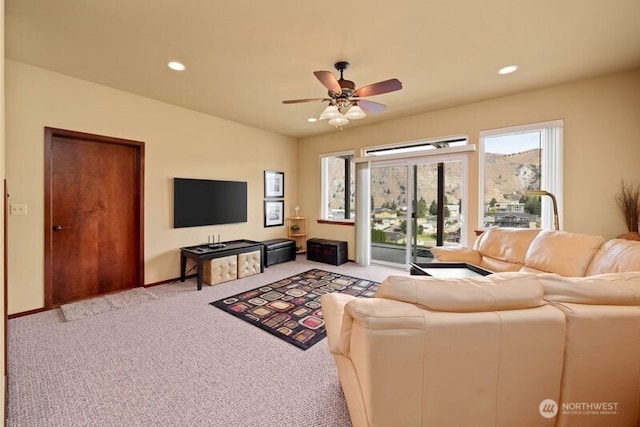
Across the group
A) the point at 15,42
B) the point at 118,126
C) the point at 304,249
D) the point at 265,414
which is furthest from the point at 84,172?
the point at 304,249

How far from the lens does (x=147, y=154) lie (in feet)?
12.5

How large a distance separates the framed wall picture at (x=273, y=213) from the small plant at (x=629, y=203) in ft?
16.9

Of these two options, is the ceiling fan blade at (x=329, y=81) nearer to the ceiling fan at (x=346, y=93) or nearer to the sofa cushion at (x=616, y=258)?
the ceiling fan at (x=346, y=93)

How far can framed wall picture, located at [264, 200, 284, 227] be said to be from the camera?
18.4ft

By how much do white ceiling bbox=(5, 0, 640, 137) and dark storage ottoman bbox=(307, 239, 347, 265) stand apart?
2.87 metres

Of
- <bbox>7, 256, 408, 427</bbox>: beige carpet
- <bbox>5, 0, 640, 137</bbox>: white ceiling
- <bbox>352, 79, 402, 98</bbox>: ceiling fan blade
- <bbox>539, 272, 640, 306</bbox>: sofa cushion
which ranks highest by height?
<bbox>5, 0, 640, 137</bbox>: white ceiling

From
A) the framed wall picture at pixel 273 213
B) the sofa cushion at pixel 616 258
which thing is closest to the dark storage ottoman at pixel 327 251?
the framed wall picture at pixel 273 213

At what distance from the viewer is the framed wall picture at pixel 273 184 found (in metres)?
5.57

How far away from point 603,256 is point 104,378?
400 cm

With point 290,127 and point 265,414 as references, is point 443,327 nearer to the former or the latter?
point 265,414

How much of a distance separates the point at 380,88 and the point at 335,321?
7.01 ft

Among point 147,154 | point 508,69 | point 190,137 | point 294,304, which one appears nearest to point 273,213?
point 190,137

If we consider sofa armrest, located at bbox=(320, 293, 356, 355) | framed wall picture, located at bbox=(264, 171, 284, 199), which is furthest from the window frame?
sofa armrest, located at bbox=(320, 293, 356, 355)

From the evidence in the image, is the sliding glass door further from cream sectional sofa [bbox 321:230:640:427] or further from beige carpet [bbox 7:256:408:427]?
cream sectional sofa [bbox 321:230:640:427]
